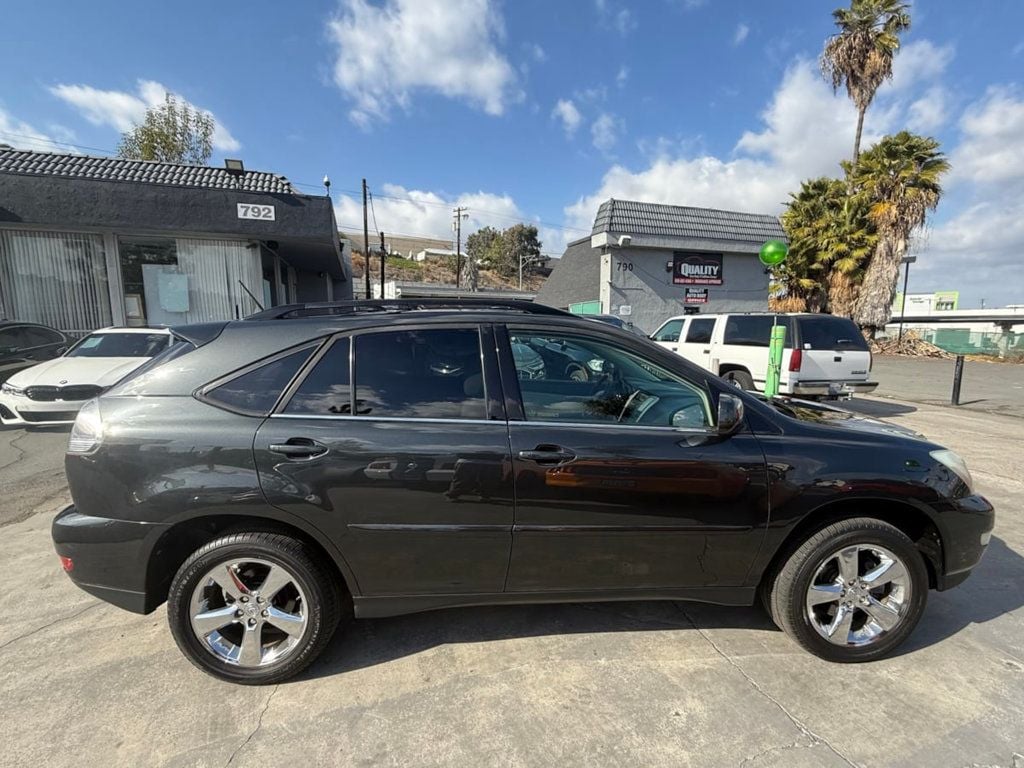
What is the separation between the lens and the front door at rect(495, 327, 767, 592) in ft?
7.39

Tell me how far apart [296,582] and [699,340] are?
29.5 ft

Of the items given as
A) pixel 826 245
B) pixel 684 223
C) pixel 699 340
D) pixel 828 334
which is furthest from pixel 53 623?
pixel 826 245

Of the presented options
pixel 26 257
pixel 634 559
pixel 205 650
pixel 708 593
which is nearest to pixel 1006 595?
pixel 708 593

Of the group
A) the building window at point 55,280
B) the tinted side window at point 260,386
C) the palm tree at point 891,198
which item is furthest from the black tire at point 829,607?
the palm tree at point 891,198

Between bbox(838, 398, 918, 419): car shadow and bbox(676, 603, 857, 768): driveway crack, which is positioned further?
bbox(838, 398, 918, 419): car shadow

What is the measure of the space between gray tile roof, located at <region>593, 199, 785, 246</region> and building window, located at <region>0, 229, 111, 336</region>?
1402 centimetres

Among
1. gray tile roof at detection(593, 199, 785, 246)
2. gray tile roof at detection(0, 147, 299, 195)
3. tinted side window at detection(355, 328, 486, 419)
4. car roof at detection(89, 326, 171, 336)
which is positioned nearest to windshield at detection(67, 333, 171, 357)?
car roof at detection(89, 326, 171, 336)

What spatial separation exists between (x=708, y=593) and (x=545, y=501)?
1.01m

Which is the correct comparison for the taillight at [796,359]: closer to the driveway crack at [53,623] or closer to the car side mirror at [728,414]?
the car side mirror at [728,414]

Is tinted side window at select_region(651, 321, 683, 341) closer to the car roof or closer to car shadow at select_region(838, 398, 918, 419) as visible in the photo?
car shadow at select_region(838, 398, 918, 419)

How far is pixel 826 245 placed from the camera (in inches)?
835

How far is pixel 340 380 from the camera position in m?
2.30

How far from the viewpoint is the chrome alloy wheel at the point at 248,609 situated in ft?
7.37

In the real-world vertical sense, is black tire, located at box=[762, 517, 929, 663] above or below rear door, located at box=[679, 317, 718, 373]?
below
